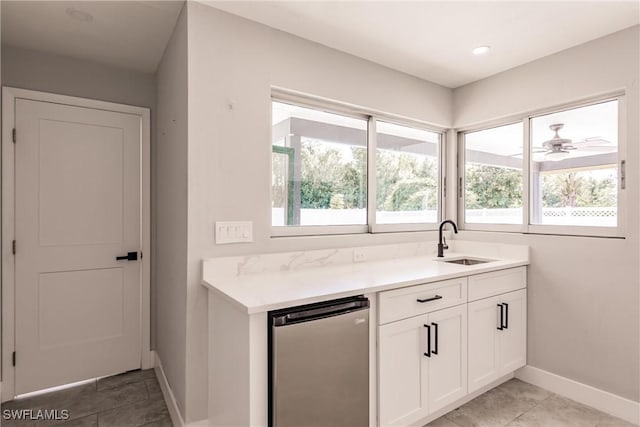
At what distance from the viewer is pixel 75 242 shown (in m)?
2.66

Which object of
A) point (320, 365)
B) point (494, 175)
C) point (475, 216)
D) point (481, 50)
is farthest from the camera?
point (475, 216)

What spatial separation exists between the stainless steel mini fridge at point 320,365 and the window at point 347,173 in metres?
0.87

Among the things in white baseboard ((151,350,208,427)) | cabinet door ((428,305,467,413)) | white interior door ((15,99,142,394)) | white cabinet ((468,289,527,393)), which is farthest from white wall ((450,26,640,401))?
white interior door ((15,99,142,394))

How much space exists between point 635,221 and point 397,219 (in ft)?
5.14

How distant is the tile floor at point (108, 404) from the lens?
216 centimetres

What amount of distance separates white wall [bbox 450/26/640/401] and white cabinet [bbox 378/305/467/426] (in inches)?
34.8

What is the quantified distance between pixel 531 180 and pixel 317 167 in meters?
1.74

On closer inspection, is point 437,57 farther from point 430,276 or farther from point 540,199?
point 430,276

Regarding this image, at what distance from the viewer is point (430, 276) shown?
2.04 m

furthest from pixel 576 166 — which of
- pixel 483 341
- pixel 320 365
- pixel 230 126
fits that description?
pixel 230 126

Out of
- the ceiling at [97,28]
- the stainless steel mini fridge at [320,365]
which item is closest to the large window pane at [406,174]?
the stainless steel mini fridge at [320,365]

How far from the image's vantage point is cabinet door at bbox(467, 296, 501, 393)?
7.50 feet

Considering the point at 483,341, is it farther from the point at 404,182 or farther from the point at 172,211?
the point at 172,211

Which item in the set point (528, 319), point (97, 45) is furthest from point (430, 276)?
point (97, 45)
